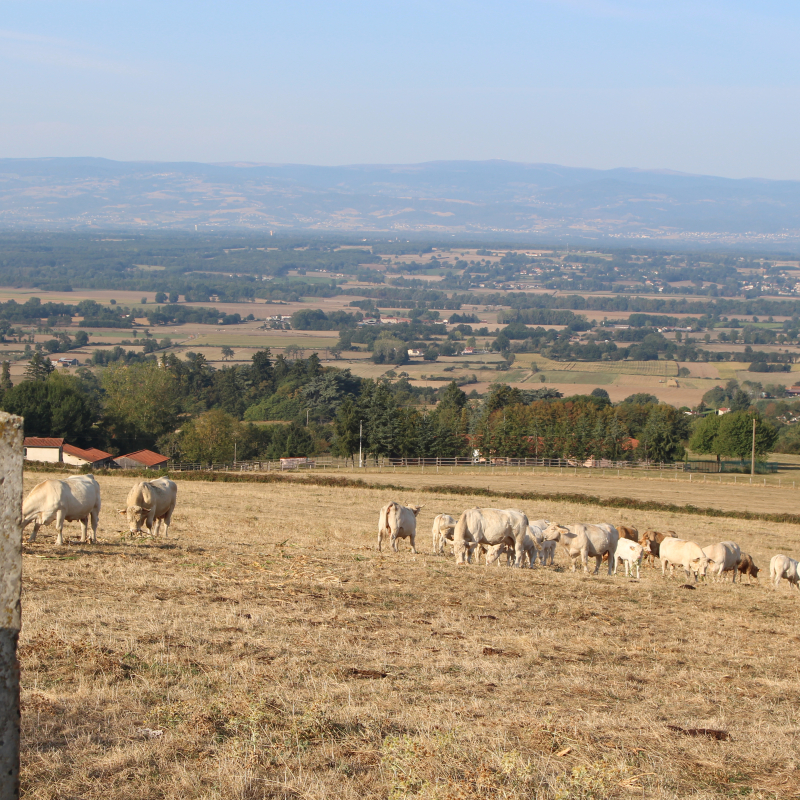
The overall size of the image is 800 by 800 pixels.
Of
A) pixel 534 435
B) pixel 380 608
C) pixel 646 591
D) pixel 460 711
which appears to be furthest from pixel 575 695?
pixel 534 435

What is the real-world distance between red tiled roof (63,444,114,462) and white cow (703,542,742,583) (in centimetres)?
5812

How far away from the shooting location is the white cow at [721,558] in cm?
2270

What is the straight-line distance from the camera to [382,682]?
8.95 m

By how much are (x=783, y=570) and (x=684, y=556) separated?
8.21ft

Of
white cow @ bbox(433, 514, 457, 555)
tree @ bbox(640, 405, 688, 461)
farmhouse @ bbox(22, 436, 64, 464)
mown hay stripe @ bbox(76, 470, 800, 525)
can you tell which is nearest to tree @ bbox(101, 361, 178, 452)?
farmhouse @ bbox(22, 436, 64, 464)

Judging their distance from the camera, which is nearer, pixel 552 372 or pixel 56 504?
pixel 56 504

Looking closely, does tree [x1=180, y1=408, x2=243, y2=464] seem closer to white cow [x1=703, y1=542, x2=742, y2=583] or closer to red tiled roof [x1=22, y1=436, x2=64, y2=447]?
red tiled roof [x1=22, y1=436, x2=64, y2=447]

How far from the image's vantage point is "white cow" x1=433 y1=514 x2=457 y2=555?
2177 cm

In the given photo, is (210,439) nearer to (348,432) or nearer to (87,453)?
(87,453)

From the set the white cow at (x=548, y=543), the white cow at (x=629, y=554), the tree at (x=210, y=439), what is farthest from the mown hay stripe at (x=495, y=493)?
the tree at (x=210, y=439)

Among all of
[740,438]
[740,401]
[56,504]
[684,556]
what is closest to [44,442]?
[56,504]

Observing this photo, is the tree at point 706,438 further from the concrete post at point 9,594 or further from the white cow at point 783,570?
the concrete post at point 9,594

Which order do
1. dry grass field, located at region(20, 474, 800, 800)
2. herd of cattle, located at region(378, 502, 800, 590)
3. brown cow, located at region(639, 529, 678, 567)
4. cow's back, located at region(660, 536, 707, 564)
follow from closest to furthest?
dry grass field, located at region(20, 474, 800, 800) < herd of cattle, located at region(378, 502, 800, 590) < cow's back, located at region(660, 536, 707, 564) < brown cow, located at region(639, 529, 678, 567)

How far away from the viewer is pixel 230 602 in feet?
40.4
